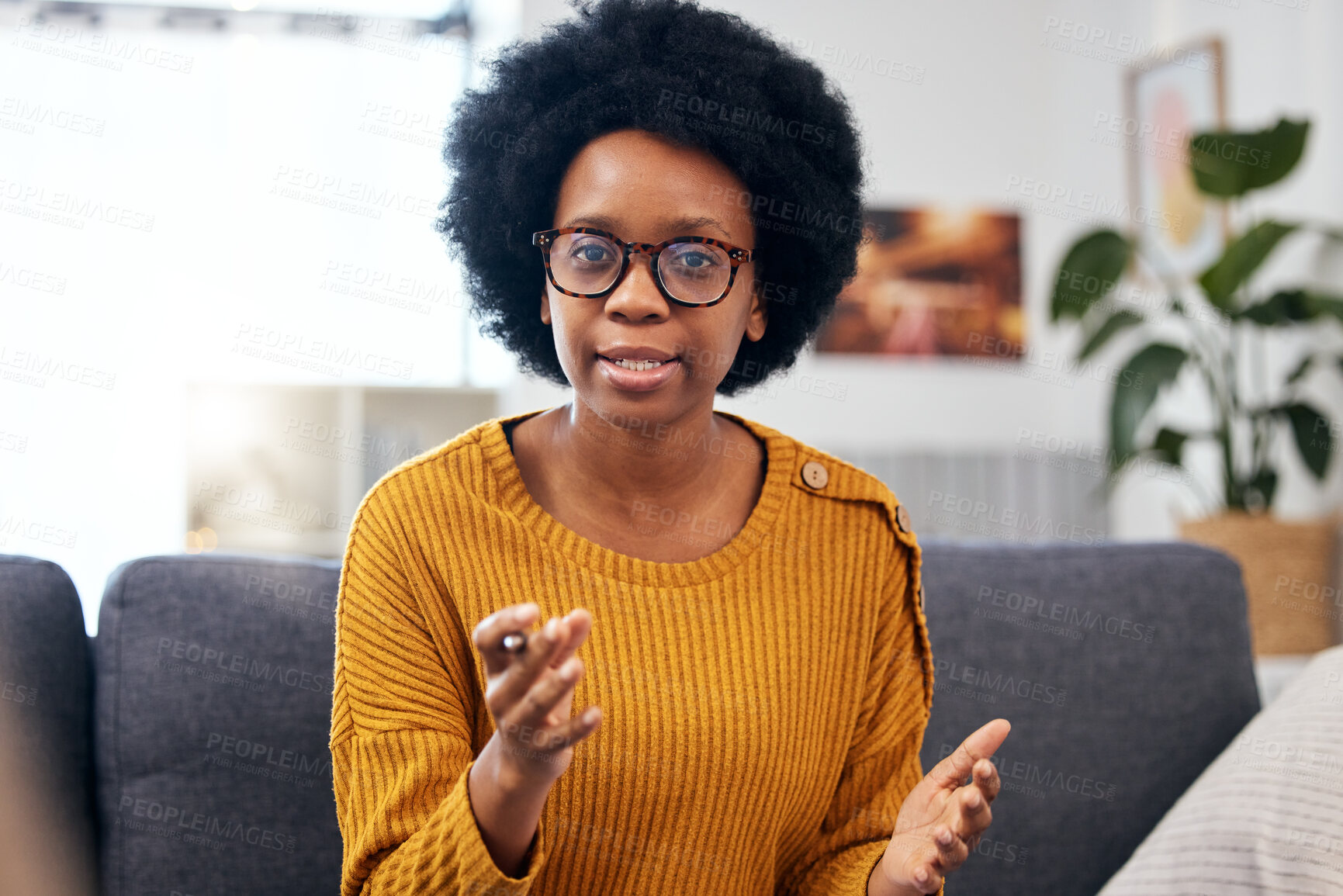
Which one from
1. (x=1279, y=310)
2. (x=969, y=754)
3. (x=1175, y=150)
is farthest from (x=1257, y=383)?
(x=969, y=754)

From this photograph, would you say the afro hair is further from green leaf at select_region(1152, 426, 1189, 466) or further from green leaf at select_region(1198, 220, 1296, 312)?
green leaf at select_region(1152, 426, 1189, 466)

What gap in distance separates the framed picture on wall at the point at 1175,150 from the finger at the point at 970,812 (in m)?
2.90

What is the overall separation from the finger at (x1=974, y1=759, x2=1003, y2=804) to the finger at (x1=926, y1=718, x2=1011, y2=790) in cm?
3

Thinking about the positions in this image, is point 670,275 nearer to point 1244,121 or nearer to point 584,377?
point 584,377

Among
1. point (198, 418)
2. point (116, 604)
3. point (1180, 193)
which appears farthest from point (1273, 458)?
point (198, 418)

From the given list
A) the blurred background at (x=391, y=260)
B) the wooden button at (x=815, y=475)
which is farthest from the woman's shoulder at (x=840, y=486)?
the blurred background at (x=391, y=260)

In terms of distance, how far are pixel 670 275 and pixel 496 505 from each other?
0.29 m

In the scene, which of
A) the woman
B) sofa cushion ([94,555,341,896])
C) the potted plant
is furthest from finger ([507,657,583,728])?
the potted plant

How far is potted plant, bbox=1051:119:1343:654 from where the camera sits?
261 cm

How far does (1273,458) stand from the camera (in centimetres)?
319

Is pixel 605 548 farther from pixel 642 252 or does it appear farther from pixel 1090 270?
pixel 1090 270

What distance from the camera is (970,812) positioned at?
0.90 meters

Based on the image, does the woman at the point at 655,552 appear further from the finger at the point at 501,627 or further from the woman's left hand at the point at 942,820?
the finger at the point at 501,627

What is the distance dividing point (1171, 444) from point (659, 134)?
7.43 ft
